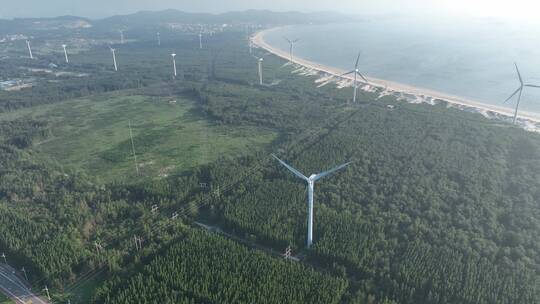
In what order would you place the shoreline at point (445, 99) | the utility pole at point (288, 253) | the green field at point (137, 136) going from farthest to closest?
the shoreline at point (445, 99), the green field at point (137, 136), the utility pole at point (288, 253)

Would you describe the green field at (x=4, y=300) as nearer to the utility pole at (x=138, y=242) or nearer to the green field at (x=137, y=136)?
the utility pole at (x=138, y=242)

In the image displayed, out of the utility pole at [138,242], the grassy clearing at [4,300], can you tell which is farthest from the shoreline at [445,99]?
the grassy clearing at [4,300]

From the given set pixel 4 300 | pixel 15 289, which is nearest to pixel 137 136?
pixel 15 289

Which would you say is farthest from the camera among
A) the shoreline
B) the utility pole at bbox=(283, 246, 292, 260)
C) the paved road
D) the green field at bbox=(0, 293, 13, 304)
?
the shoreline

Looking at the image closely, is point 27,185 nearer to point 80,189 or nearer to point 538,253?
point 80,189

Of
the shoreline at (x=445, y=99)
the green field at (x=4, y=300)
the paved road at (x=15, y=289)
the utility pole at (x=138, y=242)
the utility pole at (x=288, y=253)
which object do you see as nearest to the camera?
the green field at (x=4, y=300)

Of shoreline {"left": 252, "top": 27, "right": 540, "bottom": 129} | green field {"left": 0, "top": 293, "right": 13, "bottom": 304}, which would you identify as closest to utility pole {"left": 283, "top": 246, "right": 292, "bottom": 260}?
green field {"left": 0, "top": 293, "right": 13, "bottom": 304}

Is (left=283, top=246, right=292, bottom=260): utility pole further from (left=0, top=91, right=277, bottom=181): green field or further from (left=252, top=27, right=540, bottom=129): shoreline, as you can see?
(left=252, top=27, right=540, bottom=129): shoreline
